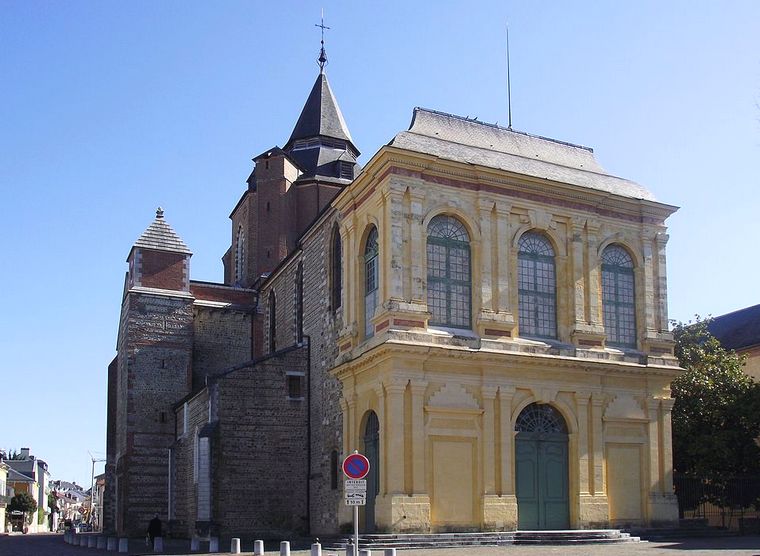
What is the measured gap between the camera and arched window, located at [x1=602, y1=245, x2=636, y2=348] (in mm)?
25500

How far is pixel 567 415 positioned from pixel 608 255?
495cm

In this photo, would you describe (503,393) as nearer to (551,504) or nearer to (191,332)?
(551,504)

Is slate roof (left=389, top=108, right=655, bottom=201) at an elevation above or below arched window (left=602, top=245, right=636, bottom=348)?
above

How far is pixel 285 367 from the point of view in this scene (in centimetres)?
2836

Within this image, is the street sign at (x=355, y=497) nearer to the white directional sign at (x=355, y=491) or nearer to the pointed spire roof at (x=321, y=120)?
the white directional sign at (x=355, y=491)

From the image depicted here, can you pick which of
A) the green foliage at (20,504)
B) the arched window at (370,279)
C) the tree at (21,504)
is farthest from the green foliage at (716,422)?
the green foliage at (20,504)

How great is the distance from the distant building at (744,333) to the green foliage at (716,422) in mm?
5371

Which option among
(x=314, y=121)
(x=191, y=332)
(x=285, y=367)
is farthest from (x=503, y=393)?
(x=314, y=121)

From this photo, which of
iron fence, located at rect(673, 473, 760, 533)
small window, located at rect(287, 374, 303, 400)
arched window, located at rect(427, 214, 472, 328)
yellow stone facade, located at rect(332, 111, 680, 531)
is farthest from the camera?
small window, located at rect(287, 374, 303, 400)

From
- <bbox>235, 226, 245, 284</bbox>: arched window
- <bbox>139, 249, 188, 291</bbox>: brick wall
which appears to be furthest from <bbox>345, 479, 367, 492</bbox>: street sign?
<bbox>235, 226, 245, 284</bbox>: arched window

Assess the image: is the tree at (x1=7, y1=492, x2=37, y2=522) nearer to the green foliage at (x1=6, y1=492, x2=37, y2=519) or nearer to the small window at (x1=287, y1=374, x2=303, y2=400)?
the green foliage at (x1=6, y1=492, x2=37, y2=519)

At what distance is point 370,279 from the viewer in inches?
966

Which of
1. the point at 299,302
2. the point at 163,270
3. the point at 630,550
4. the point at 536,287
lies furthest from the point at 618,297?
the point at 163,270

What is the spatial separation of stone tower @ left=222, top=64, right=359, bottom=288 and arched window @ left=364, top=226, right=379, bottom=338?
14114 millimetres
